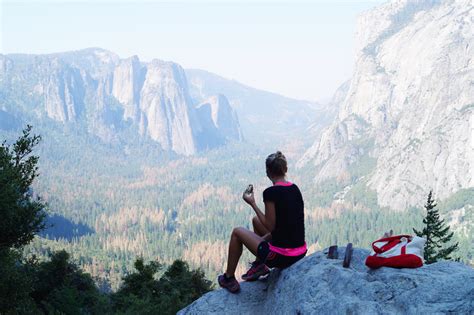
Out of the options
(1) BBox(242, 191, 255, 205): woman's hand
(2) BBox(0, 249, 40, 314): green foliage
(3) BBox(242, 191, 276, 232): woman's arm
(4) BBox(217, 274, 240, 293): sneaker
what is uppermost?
(1) BBox(242, 191, 255, 205): woman's hand

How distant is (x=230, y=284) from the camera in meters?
12.2

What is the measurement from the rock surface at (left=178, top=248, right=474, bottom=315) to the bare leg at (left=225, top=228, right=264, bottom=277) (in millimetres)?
1007

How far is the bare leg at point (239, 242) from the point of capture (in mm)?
11227

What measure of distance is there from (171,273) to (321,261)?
33.2 m

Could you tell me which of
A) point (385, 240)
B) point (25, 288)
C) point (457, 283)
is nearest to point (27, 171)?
point (25, 288)

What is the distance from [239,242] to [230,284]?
1371 mm

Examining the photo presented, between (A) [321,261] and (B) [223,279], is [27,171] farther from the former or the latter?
(A) [321,261]

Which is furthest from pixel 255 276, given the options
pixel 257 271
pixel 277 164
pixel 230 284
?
pixel 277 164

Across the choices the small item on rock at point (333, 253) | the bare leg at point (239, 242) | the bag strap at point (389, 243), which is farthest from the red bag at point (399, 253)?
the bare leg at point (239, 242)

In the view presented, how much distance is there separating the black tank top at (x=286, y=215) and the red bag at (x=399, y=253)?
6.33 ft

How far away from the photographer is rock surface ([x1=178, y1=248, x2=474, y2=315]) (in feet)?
26.8

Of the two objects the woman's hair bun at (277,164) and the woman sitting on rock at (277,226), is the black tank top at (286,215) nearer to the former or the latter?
the woman sitting on rock at (277,226)

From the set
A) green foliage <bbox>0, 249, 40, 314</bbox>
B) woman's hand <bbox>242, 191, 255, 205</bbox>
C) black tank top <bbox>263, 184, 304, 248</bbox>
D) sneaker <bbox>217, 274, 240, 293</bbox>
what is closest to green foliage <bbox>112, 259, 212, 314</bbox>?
green foliage <bbox>0, 249, 40, 314</bbox>

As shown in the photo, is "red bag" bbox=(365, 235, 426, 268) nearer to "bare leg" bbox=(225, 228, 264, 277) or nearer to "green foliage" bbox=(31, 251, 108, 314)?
"bare leg" bbox=(225, 228, 264, 277)
